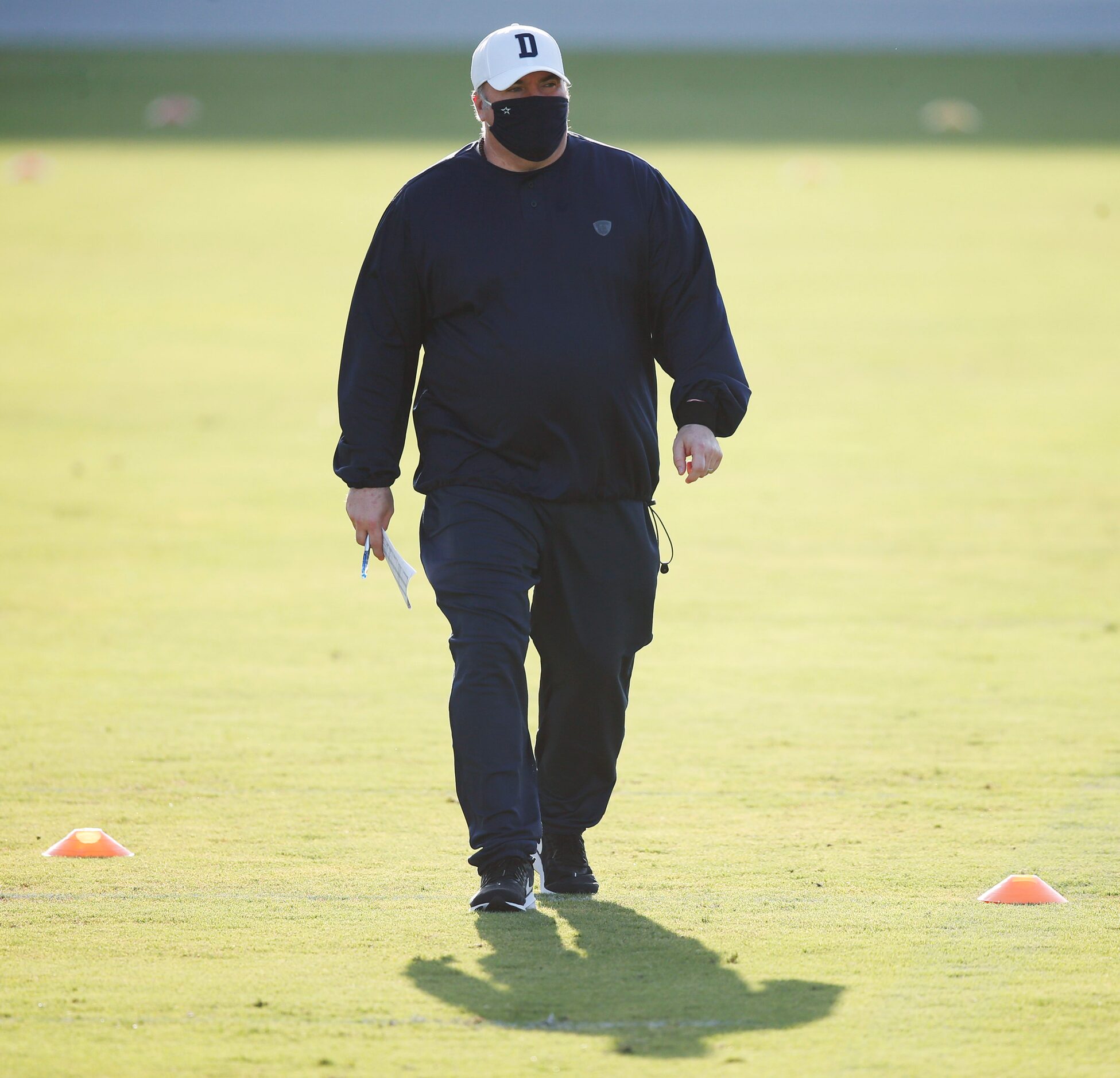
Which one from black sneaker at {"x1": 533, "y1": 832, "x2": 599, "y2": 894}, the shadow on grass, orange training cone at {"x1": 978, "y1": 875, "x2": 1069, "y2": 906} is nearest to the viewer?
the shadow on grass

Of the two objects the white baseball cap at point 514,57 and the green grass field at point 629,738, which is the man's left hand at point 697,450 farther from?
the green grass field at point 629,738

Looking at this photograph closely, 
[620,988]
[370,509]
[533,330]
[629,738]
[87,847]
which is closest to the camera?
[620,988]

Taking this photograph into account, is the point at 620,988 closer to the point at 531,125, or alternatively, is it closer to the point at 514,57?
the point at 531,125

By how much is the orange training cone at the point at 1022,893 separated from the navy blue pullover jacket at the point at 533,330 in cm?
123

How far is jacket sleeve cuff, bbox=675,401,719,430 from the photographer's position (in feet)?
14.3

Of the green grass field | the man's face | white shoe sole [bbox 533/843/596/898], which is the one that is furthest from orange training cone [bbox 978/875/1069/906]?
the man's face

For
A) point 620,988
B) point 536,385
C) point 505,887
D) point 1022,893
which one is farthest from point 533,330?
point 1022,893

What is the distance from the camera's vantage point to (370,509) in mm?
4383

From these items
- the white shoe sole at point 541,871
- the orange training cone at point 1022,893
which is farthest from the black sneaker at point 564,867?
the orange training cone at point 1022,893

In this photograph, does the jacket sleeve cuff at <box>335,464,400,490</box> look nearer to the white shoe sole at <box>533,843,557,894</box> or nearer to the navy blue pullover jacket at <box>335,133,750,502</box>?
the navy blue pullover jacket at <box>335,133,750,502</box>

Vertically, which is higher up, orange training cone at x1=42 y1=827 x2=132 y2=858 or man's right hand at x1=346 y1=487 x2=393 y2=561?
man's right hand at x1=346 y1=487 x2=393 y2=561

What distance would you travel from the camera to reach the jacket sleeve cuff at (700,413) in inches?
171

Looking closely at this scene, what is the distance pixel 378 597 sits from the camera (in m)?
8.71

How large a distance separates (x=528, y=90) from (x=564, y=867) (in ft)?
5.94
